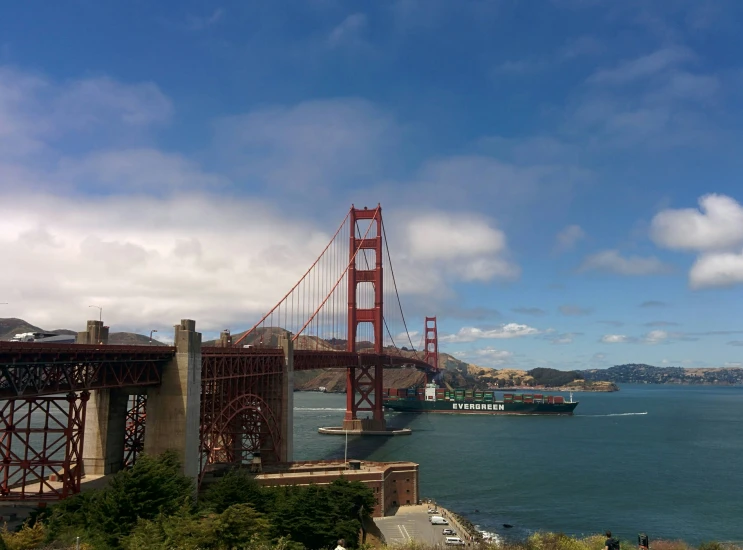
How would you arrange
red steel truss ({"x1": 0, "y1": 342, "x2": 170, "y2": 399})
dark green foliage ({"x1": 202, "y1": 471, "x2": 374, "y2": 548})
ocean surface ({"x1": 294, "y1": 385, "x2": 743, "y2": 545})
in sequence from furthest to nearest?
ocean surface ({"x1": 294, "y1": 385, "x2": 743, "y2": 545}), dark green foliage ({"x1": 202, "y1": 471, "x2": 374, "y2": 548}), red steel truss ({"x1": 0, "y1": 342, "x2": 170, "y2": 399})

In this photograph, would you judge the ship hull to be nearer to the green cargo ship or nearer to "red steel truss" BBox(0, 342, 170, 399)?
the green cargo ship

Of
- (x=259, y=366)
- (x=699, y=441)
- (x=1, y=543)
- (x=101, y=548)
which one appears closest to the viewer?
(x=1, y=543)

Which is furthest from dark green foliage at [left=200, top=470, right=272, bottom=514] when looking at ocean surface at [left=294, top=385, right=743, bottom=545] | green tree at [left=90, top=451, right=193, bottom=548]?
ocean surface at [left=294, top=385, right=743, bottom=545]

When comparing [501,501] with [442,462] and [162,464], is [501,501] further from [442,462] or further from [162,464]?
[162,464]

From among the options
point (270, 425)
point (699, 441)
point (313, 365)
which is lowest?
point (699, 441)

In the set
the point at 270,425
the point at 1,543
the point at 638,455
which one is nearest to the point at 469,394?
the point at 638,455

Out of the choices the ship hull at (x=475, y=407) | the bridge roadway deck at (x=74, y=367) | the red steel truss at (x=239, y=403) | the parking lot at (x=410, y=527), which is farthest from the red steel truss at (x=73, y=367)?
the ship hull at (x=475, y=407)

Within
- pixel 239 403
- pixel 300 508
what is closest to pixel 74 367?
pixel 300 508
